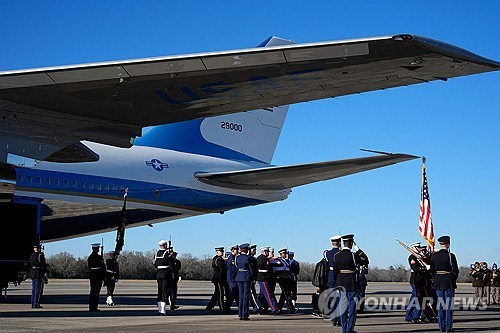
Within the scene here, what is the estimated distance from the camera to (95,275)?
1673cm

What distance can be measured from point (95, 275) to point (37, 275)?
1.59 m

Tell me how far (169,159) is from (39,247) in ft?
17.0

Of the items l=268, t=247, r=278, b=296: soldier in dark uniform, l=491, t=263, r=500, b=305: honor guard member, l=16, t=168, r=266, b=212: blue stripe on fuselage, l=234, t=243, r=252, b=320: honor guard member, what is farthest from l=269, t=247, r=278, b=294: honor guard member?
l=491, t=263, r=500, b=305: honor guard member

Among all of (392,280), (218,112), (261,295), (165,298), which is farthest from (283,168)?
(392,280)

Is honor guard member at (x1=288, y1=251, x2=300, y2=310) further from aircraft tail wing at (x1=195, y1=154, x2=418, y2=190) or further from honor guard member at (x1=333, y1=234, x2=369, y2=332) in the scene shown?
honor guard member at (x1=333, y1=234, x2=369, y2=332)

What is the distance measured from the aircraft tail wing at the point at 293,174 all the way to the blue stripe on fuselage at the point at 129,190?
595mm

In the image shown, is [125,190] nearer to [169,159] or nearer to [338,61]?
[169,159]

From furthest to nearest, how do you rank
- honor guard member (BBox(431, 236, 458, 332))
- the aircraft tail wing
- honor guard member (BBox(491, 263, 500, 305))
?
1. honor guard member (BBox(491, 263, 500, 305))
2. the aircraft tail wing
3. honor guard member (BBox(431, 236, 458, 332))

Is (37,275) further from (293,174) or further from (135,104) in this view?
(135,104)

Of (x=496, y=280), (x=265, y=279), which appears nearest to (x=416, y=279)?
(x=265, y=279)

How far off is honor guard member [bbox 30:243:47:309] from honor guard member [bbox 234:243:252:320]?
4.99m

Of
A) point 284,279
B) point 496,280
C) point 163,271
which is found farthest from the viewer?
point 496,280

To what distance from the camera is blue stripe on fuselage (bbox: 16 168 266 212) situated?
18344mm

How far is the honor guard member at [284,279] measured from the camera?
18.0m
